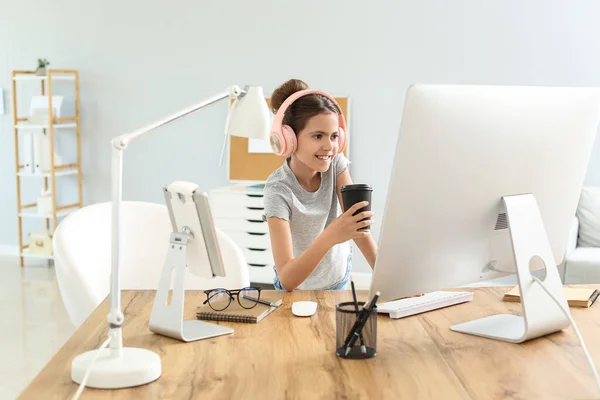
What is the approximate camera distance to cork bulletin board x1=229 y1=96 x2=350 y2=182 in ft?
16.4

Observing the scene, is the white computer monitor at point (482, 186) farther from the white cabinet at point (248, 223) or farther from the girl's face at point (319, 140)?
the white cabinet at point (248, 223)

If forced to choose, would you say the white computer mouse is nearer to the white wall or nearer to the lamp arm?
the lamp arm

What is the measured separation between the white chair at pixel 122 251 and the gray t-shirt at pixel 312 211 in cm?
19

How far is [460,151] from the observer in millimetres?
1442

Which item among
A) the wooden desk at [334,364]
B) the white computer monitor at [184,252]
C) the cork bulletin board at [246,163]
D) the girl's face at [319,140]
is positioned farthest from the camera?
the cork bulletin board at [246,163]

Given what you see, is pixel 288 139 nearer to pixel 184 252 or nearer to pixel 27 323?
pixel 184 252

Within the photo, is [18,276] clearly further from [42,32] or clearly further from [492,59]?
[492,59]

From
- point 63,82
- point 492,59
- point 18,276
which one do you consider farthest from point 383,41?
point 18,276

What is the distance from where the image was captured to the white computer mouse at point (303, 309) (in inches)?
68.2

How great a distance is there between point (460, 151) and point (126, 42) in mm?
4210

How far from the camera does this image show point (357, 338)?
1468mm

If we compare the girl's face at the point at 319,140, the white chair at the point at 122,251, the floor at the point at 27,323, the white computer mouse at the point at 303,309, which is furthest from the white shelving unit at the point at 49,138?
the white computer mouse at the point at 303,309

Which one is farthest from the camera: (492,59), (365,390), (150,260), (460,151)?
(492,59)

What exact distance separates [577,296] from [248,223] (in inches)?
116
